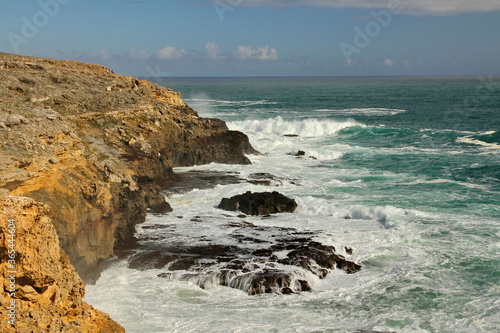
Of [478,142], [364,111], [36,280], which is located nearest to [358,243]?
[36,280]

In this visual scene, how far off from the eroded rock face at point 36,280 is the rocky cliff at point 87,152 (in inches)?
1.7

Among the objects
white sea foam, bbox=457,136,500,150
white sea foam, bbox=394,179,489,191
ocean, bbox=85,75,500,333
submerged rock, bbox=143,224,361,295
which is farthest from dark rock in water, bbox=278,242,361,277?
white sea foam, bbox=457,136,500,150

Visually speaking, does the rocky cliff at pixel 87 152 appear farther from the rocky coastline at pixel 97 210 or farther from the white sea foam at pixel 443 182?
the white sea foam at pixel 443 182

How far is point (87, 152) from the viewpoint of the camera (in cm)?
2252

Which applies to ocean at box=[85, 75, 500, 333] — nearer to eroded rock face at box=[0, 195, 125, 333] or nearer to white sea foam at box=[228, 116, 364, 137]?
eroded rock face at box=[0, 195, 125, 333]

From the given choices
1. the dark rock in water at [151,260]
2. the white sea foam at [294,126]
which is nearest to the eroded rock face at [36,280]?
the dark rock in water at [151,260]

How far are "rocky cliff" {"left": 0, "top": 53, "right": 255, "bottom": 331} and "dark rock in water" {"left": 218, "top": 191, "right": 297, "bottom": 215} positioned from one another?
3.25 m

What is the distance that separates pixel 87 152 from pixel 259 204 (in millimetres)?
8296

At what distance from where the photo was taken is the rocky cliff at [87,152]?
16297mm

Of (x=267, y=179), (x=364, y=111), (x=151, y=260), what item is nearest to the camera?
(x=151, y=260)

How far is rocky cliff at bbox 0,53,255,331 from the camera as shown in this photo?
16297mm

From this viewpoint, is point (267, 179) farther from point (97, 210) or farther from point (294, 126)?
point (294, 126)

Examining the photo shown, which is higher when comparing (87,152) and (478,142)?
(87,152)

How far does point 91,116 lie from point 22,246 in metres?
21.7
